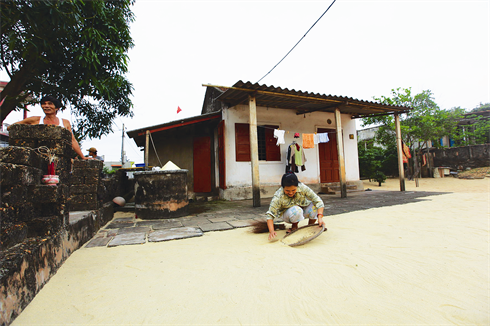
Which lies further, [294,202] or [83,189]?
[83,189]

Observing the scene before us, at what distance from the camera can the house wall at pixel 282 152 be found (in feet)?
27.0

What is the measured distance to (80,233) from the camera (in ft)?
9.85

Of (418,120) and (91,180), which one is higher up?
(418,120)

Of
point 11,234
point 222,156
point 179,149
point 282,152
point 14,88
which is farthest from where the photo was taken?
point 179,149

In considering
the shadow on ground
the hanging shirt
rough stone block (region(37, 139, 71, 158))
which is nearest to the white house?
the hanging shirt

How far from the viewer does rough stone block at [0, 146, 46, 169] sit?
1.80 meters

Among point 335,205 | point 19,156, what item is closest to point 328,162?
point 335,205

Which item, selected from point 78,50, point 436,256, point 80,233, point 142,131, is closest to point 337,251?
point 436,256

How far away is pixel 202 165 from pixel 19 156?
7.48 metres

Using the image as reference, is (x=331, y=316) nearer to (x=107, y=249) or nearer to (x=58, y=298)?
(x=58, y=298)

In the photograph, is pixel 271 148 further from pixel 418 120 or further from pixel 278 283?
pixel 418 120

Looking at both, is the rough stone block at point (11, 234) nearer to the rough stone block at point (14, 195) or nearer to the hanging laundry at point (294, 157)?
the rough stone block at point (14, 195)

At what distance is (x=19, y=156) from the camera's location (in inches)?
74.4

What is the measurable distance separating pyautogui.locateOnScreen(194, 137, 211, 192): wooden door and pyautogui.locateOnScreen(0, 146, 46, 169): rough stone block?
7145mm
